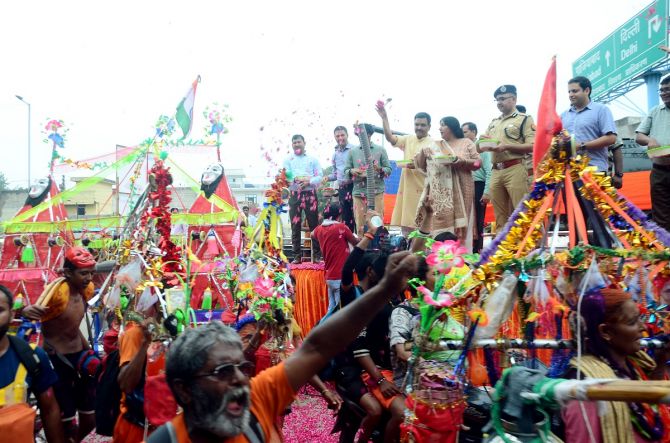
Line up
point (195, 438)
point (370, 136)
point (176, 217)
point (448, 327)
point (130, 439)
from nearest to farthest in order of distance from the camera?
point (195, 438) → point (130, 439) → point (448, 327) → point (370, 136) → point (176, 217)

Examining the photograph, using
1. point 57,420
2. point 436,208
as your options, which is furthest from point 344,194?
point 57,420

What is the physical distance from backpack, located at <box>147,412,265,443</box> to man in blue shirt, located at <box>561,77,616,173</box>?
15.3ft

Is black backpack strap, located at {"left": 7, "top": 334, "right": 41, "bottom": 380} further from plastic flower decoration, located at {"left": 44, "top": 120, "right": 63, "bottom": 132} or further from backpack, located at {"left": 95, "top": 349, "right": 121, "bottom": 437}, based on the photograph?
plastic flower decoration, located at {"left": 44, "top": 120, "right": 63, "bottom": 132}

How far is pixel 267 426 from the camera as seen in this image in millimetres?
2217

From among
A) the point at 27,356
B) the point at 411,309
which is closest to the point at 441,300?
the point at 411,309

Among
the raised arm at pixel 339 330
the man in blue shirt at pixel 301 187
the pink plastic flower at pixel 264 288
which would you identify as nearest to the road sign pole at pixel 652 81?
the man in blue shirt at pixel 301 187

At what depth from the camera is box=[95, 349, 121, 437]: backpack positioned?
3.78 m

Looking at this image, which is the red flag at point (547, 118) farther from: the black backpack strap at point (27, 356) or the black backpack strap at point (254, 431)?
the black backpack strap at point (27, 356)

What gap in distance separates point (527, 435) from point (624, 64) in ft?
97.8

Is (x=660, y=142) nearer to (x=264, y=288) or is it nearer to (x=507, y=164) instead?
(x=507, y=164)

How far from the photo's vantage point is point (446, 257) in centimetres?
340

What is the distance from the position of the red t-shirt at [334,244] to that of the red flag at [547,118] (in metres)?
3.27

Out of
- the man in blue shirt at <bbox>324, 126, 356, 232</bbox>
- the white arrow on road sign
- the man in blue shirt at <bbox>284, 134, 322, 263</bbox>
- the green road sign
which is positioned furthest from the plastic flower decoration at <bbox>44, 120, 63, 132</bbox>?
the white arrow on road sign

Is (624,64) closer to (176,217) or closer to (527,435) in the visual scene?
(176,217)
